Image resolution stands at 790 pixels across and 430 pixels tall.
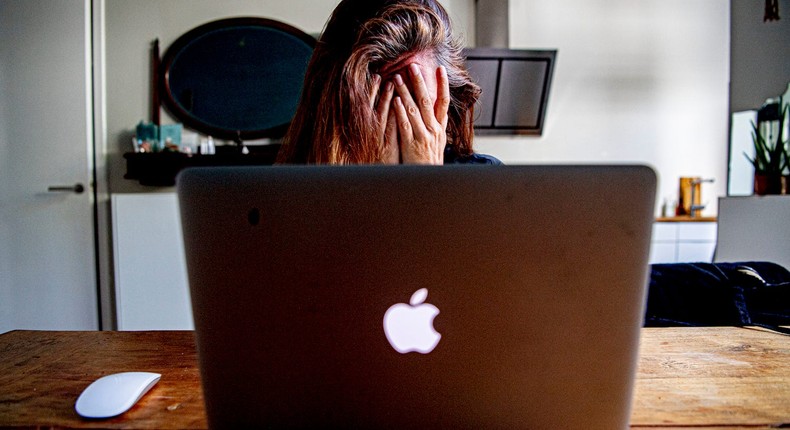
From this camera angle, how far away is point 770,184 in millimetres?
2258

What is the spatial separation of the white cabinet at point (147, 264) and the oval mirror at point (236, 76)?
62cm

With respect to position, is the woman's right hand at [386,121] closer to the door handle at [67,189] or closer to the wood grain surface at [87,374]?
the wood grain surface at [87,374]

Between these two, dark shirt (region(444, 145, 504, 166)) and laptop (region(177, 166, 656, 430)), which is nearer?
laptop (region(177, 166, 656, 430))

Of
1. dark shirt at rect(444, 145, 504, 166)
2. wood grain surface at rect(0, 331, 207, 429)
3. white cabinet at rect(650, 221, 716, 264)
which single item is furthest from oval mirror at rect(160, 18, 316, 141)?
white cabinet at rect(650, 221, 716, 264)

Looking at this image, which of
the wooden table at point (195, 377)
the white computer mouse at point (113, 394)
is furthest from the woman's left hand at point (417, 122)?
the white computer mouse at point (113, 394)

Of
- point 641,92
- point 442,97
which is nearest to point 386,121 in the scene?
point 442,97

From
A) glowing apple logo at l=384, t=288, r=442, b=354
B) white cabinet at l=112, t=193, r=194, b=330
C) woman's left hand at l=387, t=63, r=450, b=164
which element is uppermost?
woman's left hand at l=387, t=63, r=450, b=164

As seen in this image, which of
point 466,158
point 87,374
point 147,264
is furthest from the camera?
point 147,264

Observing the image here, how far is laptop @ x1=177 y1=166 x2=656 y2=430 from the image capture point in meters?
0.37

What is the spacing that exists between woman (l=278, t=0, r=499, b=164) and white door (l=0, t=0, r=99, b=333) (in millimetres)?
2189

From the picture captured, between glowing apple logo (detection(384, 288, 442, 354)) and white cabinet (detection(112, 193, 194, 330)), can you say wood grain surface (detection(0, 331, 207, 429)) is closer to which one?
glowing apple logo (detection(384, 288, 442, 354))

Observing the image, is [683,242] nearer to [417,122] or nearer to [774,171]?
[774,171]

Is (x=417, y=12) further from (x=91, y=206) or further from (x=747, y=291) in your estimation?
→ (x=91, y=206)

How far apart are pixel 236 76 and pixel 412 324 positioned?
9.33 feet
